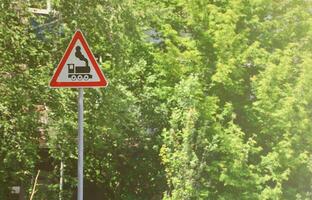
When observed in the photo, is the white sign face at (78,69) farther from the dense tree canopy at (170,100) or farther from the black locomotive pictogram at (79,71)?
the dense tree canopy at (170,100)

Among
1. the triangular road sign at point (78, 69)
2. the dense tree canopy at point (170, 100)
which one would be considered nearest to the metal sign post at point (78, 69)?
the triangular road sign at point (78, 69)

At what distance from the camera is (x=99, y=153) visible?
13.1 meters

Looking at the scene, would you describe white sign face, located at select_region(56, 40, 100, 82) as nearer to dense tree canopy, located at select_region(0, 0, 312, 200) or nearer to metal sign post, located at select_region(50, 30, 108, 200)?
metal sign post, located at select_region(50, 30, 108, 200)

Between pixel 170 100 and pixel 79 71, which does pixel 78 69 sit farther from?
pixel 170 100

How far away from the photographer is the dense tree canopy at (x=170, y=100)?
32.2 feet

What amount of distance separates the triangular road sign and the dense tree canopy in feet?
11.7

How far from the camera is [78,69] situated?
5797 millimetres

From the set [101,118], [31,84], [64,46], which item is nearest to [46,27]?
[64,46]

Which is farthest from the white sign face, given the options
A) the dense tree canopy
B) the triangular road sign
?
the dense tree canopy

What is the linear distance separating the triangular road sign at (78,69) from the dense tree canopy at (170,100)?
3.57m

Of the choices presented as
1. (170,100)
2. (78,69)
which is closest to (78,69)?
(78,69)

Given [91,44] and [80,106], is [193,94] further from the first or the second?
[80,106]

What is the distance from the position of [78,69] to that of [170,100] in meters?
6.34

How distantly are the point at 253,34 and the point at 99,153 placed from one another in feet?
16.5
